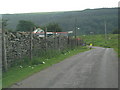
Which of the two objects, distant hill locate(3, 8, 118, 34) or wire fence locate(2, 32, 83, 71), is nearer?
wire fence locate(2, 32, 83, 71)

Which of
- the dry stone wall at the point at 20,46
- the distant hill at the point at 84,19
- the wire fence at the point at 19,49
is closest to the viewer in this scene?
the wire fence at the point at 19,49

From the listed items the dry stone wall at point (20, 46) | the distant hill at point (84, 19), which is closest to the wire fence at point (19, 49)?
the dry stone wall at point (20, 46)

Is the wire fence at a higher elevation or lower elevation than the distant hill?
lower

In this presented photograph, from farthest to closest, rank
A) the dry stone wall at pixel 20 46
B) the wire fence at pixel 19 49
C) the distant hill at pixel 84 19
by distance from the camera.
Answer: the distant hill at pixel 84 19 → the dry stone wall at pixel 20 46 → the wire fence at pixel 19 49

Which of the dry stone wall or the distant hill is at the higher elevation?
the distant hill

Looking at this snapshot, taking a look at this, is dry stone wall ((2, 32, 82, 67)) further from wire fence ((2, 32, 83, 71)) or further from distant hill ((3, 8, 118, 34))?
distant hill ((3, 8, 118, 34))

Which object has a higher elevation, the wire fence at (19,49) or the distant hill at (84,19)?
the distant hill at (84,19)

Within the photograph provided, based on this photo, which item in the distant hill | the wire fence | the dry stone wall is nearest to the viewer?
the wire fence

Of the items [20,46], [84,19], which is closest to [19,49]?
[20,46]

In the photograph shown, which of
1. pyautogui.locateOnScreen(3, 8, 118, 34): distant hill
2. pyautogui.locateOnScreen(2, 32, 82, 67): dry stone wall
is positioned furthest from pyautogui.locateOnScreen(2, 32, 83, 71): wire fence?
pyautogui.locateOnScreen(3, 8, 118, 34): distant hill

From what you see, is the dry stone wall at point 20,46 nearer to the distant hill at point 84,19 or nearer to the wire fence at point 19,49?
the wire fence at point 19,49

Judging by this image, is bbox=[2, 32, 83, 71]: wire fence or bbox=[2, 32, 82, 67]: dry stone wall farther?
bbox=[2, 32, 82, 67]: dry stone wall

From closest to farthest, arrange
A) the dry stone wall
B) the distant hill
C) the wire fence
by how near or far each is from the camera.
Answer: the wire fence
the dry stone wall
the distant hill

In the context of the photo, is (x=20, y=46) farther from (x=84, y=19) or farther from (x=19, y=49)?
(x=84, y=19)
